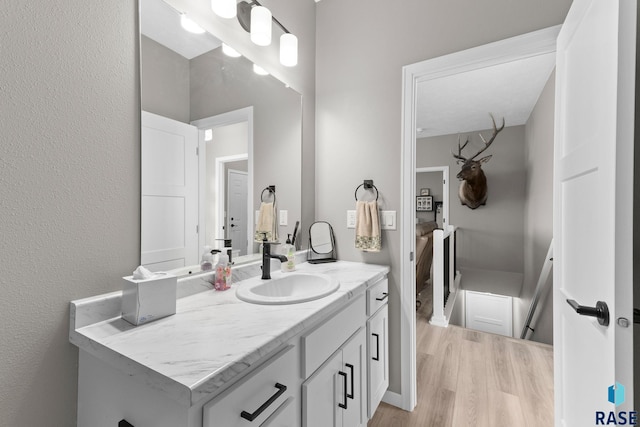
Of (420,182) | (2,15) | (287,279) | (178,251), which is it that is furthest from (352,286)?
(420,182)

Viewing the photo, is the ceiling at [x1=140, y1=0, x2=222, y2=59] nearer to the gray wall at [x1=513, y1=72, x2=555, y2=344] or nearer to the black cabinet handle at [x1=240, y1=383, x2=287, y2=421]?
the black cabinet handle at [x1=240, y1=383, x2=287, y2=421]

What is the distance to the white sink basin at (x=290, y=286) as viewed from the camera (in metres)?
1.25

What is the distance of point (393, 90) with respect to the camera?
5.70 ft

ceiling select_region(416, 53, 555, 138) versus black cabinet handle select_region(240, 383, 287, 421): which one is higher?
ceiling select_region(416, 53, 555, 138)

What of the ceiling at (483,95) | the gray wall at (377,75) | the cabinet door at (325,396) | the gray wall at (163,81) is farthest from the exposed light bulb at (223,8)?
the ceiling at (483,95)

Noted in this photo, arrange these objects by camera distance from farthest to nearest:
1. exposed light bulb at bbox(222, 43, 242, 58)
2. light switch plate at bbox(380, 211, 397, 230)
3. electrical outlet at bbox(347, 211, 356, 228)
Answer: electrical outlet at bbox(347, 211, 356, 228) → light switch plate at bbox(380, 211, 397, 230) → exposed light bulb at bbox(222, 43, 242, 58)

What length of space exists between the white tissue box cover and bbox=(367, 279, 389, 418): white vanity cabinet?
947mm

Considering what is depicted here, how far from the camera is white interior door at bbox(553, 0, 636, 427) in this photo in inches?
28.6

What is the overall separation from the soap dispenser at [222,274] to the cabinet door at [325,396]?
20.8 inches

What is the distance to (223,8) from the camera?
49.6 inches

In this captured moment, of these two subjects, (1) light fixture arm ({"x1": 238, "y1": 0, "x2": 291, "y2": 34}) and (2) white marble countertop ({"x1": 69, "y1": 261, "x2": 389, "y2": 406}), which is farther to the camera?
(1) light fixture arm ({"x1": 238, "y1": 0, "x2": 291, "y2": 34})

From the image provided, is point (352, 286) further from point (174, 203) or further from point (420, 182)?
point (420, 182)

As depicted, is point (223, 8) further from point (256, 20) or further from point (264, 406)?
point (264, 406)

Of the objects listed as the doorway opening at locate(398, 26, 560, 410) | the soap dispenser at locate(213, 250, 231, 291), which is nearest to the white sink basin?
the soap dispenser at locate(213, 250, 231, 291)
